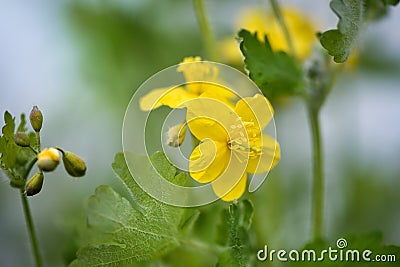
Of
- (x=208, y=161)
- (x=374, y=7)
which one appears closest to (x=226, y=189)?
(x=208, y=161)

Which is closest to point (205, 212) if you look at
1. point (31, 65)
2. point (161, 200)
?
point (161, 200)

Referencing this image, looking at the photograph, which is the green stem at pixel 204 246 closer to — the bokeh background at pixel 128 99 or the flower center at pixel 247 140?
the flower center at pixel 247 140

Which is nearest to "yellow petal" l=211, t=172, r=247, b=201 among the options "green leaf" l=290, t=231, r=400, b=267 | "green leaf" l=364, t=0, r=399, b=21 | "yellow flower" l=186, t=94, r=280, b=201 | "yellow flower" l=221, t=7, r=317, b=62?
A: "yellow flower" l=186, t=94, r=280, b=201

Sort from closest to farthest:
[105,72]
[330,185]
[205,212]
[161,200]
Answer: [161,200]
[205,212]
[330,185]
[105,72]

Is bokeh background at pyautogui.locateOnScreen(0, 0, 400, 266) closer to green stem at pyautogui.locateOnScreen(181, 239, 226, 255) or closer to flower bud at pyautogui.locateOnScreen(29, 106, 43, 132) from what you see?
green stem at pyautogui.locateOnScreen(181, 239, 226, 255)

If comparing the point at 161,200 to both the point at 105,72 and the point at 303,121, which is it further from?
the point at 303,121

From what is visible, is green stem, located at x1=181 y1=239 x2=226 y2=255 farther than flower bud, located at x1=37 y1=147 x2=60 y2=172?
Yes
